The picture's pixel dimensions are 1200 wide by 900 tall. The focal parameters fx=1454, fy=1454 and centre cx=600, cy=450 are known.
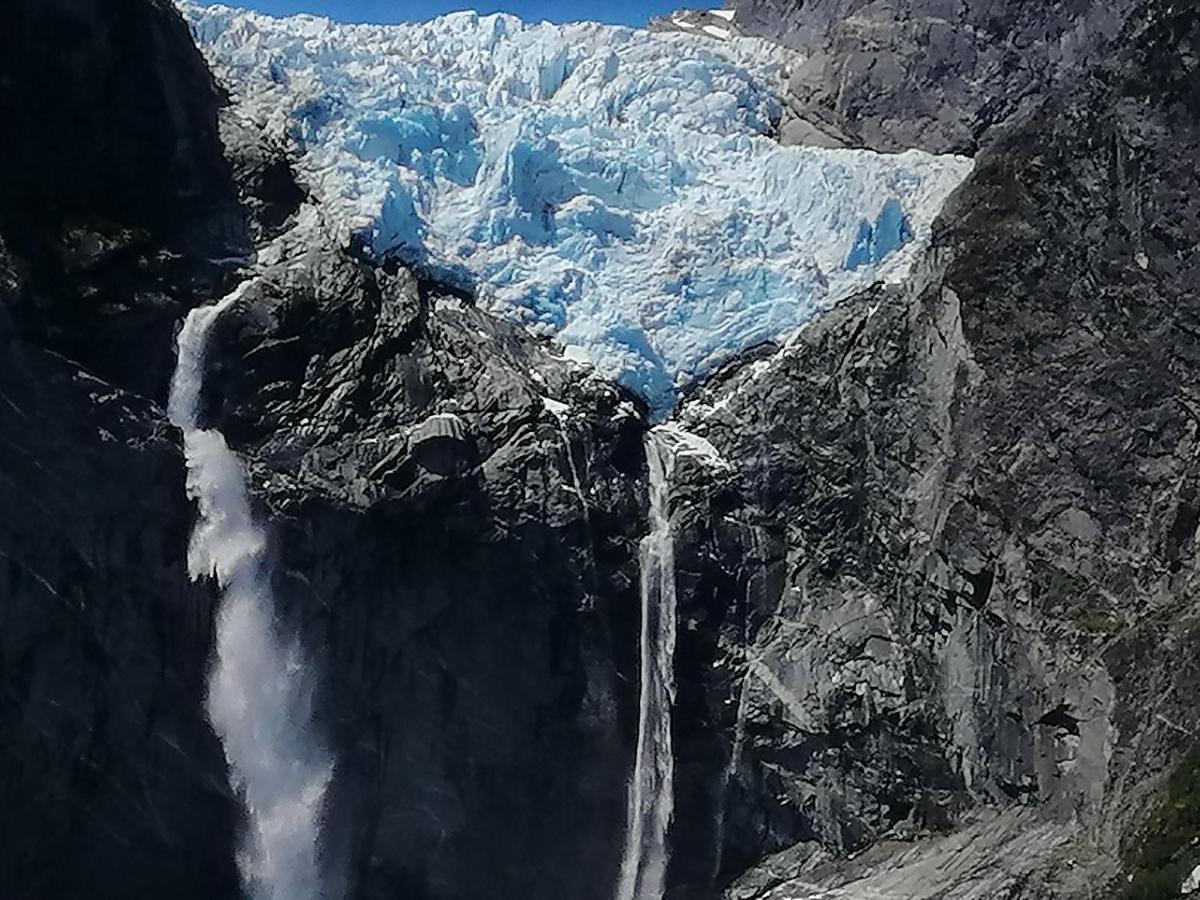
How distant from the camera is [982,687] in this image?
29.2 m

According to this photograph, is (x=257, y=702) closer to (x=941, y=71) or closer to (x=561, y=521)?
(x=561, y=521)

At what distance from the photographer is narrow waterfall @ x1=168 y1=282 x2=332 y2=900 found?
31.1 m

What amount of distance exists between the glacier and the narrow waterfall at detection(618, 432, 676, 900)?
326cm

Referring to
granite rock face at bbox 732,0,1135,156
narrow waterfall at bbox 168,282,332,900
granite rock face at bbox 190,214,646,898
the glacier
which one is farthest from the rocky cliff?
granite rock face at bbox 732,0,1135,156

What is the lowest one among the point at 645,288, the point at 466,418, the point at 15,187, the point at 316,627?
the point at 316,627

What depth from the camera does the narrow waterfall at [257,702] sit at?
31.1 m

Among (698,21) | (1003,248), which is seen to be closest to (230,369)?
(1003,248)

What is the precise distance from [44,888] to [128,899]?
5.45 ft

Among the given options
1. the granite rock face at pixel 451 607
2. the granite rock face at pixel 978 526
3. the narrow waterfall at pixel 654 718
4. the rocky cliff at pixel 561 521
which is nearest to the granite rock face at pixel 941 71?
the granite rock face at pixel 978 526

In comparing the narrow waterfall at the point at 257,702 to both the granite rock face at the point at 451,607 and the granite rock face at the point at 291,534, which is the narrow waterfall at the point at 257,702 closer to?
the granite rock face at the point at 291,534

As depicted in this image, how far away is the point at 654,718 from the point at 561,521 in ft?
15.9

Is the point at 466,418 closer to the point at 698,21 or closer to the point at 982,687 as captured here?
the point at 982,687

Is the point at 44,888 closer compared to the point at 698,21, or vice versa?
the point at 44,888

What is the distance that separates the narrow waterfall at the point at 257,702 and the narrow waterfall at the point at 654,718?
22.2ft
